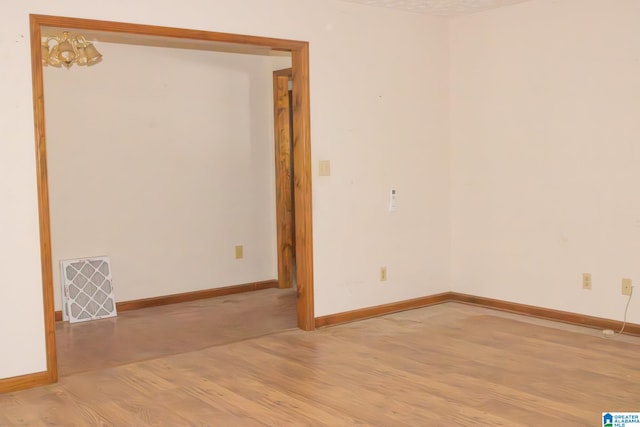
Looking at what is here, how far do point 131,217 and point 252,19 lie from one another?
87.8 inches

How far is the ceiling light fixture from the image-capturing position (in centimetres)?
458

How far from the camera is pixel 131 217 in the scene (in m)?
5.98

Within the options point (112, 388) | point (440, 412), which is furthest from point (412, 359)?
point (112, 388)

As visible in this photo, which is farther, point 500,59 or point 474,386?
point 500,59

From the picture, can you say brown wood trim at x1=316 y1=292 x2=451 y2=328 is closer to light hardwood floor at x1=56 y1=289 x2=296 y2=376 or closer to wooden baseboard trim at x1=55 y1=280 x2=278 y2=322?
light hardwood floor at x1=56 y1=289 x2=296 y2=376

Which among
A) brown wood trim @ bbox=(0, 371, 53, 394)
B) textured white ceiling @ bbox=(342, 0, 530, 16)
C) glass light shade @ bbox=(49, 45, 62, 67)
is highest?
textured white ceiling @ bbox=(342, 0, 530, 16)

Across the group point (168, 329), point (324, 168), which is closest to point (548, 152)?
point (324, 168)

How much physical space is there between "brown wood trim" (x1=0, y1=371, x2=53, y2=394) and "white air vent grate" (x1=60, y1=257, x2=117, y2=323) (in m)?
1.72

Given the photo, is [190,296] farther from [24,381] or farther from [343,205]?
[24,381]

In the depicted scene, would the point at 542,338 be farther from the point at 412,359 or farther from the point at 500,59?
the point at 500,59

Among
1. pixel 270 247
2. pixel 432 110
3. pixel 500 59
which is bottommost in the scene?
pixel 270 247

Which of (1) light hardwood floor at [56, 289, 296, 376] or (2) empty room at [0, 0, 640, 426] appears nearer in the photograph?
(2) empty room at [0, 0, 640, 426]

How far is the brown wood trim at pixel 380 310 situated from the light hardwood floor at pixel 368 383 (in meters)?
0.21

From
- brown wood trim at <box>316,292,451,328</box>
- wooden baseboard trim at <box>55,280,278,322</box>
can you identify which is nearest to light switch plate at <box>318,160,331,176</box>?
brown wood trim at <box>316,292,451,328</box>
